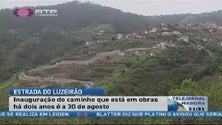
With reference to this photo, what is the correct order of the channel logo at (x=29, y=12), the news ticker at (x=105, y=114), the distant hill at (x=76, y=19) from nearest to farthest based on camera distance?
1. the news ticker at (x=105, y=114)
2. the channel logo at (x=29, y=12)
3. the distant hill at (x=76, y=19)

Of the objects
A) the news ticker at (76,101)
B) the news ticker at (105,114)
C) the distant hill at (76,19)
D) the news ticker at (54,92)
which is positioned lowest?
the distant hill at (76,19)

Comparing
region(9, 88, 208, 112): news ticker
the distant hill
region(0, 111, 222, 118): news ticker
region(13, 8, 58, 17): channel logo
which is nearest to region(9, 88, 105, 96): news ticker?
region(9, 88, 208, 112): news ticker

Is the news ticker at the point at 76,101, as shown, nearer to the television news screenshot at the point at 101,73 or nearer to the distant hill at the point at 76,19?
the television news screenshot at the point at 101,73

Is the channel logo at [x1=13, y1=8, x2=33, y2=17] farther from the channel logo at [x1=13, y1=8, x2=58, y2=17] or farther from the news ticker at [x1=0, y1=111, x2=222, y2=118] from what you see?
the news ticker at [x1=0, y1=111, x2=222, y2=118]

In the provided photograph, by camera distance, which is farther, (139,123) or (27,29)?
(27,29)

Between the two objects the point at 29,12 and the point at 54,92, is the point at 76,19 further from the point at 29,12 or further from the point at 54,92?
the point at 54,92

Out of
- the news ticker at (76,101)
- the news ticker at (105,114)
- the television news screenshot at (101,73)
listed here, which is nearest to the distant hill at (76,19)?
the television news screenshot at (101,73)

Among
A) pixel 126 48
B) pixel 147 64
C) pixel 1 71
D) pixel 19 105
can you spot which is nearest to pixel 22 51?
pixel 1 71

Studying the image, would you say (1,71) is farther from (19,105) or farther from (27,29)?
(19,105)
